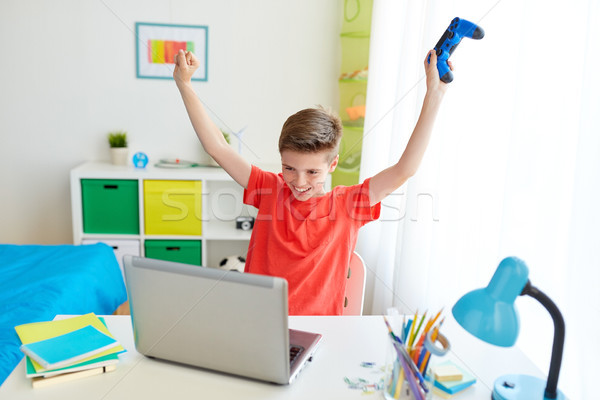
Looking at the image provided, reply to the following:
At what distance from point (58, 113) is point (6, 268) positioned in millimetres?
1246

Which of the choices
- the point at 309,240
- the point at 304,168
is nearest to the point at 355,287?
the point at 309,240

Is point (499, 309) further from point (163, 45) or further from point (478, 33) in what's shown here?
point (163, 45)

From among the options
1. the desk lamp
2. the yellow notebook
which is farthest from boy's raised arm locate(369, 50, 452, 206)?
the yellow notebook

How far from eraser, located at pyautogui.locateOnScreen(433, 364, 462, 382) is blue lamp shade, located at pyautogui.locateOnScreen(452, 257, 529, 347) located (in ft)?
0.56

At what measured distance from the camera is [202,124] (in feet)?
4.93

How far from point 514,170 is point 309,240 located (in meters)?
0.61

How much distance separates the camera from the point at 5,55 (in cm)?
307

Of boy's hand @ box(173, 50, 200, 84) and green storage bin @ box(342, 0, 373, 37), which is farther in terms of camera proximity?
green storage bin @ box(342, 0, 373, 37)

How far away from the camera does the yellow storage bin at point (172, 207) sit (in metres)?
2.92

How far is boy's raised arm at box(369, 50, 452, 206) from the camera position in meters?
1.25

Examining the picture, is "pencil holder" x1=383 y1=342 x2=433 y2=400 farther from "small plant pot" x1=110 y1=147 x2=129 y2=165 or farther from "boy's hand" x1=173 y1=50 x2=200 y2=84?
"small plant pot" x1=110 y1=147 x2=129 y2=165

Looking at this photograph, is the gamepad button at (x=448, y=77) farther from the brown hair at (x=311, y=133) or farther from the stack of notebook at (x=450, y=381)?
the stack of notebook at (x=450, y=381)

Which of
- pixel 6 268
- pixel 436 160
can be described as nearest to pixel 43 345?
pixel 6 268

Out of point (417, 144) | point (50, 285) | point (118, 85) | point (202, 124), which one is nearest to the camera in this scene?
point (417, 144)
